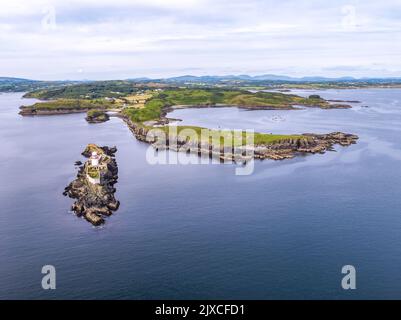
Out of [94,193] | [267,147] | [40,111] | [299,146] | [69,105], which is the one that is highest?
[69,105]

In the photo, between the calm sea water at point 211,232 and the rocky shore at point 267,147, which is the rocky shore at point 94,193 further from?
the rocky shore at point 267,147

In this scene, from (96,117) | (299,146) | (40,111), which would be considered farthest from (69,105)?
(299,146)

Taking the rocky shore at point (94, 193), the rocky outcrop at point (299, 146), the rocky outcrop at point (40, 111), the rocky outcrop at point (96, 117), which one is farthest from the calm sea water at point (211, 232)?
the rocky outcrop at point (40, 111)

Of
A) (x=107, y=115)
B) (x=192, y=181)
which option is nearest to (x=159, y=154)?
(x=192, y=181)

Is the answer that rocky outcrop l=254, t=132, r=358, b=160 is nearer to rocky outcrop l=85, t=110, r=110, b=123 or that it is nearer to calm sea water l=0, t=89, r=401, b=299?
calm sea water l=0, t=89, r=401, b=299

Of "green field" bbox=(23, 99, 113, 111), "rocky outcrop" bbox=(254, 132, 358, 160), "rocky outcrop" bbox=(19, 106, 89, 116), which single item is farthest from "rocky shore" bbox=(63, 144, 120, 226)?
"green field" bbox=(23, 99, 113, 111)

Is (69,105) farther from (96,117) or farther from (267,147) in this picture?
(267,147)
